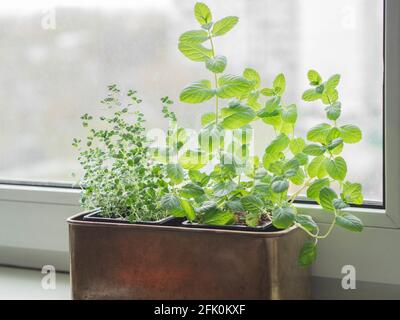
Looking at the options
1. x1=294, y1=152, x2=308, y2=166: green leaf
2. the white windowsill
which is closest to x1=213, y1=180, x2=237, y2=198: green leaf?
x1=294, y1=152, x2=308, y2=166: green leaf

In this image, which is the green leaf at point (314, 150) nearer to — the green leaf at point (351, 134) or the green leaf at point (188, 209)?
the green leaf at point (351, 134)

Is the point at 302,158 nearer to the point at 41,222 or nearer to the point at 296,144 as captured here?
the point at 296,144

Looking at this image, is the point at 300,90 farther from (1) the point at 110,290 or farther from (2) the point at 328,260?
(1) the point at 110,290

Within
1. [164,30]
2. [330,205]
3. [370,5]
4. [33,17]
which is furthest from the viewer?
[33,17]

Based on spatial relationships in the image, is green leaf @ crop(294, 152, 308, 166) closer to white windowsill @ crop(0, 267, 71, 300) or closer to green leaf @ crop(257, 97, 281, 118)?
green leaf @ crop(257, 97, 281, 118)

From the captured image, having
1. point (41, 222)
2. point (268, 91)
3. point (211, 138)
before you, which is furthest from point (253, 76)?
point (41, 222)

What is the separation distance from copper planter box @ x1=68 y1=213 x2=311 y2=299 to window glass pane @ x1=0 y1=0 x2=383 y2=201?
26cm

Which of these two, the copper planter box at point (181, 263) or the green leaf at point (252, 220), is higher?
the green leaf at point (252, 220)

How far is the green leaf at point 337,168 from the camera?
98 centimetres

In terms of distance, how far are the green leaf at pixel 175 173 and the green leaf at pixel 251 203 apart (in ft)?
0.32

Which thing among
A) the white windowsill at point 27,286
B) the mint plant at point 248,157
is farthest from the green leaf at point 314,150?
the white windowsill at point 27,286
